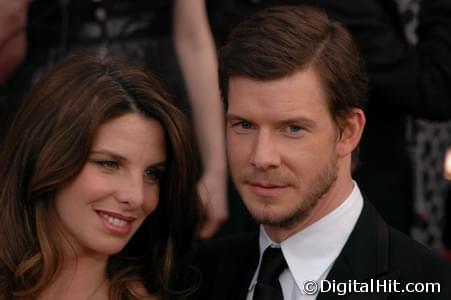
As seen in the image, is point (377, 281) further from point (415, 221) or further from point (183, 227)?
point (415, 221)

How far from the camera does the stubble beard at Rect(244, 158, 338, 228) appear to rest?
3703 millimetres

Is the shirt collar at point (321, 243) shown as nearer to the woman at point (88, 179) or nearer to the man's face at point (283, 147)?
the man's face at point (283, 147)

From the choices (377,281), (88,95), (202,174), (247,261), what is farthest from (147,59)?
(377,281)

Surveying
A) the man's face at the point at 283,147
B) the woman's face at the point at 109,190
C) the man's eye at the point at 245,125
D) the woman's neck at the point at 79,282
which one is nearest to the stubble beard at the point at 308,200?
the man's face at the point at 283,147

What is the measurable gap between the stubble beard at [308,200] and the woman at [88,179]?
48 cm

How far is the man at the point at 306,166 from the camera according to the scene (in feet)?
12.0

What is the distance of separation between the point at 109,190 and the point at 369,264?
891 mm

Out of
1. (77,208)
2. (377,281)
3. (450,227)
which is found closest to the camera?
(377,281)

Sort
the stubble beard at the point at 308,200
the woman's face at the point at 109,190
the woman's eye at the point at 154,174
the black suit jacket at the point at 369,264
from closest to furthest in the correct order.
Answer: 1. the black suit jacket at the point at 369,264
2. the stubble beard at the point at 308,200
3. the woman's face at the point at 109,190
4. the woman's eye at the point at 154,174

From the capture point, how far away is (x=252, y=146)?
12.1ft

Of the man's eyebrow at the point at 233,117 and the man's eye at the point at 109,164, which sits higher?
the man's eyebrow at the point at 233,117

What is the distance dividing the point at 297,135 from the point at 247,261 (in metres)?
0.55

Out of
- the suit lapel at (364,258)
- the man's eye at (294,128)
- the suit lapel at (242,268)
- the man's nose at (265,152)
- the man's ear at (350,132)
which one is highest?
the man's eye at (294,128)

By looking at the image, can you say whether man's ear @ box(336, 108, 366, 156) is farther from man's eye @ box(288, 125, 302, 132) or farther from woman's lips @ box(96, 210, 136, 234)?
woman's lips @ box(96, 210, 136, 234)
